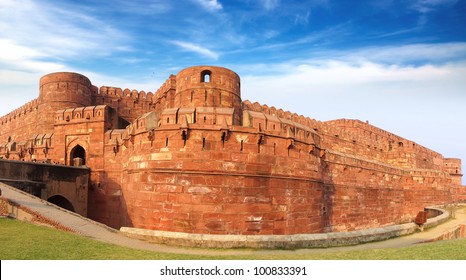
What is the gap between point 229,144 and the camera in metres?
11.7

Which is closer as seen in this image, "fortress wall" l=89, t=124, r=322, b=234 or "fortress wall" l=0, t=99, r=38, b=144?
"fortress wall" l=89, t=124, r=322, b=234

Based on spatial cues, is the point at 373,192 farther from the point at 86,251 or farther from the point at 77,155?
the point at 86,251

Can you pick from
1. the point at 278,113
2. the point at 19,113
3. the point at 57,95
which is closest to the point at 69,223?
the point at 57,95

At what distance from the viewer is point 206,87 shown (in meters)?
15.7

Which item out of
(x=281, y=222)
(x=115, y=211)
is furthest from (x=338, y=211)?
(x=115, y=211)

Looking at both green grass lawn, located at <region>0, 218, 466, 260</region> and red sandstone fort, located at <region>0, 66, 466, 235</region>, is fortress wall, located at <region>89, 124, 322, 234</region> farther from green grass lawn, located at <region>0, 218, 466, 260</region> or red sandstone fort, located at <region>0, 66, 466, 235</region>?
green grass lawn, located at <region>0, 218, 466, 260</region>

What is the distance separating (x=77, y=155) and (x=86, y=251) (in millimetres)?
15342

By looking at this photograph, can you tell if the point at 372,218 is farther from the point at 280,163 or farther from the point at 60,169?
the point at 60,169

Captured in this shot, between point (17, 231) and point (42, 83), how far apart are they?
63.6 feet

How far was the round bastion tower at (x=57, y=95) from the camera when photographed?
22.5 m

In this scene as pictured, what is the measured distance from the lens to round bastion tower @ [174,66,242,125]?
51.6ft

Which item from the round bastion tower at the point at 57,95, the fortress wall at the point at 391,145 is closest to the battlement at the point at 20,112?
the round bastion tower at the point at 57,95

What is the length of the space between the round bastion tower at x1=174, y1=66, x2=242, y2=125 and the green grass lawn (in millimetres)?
9175

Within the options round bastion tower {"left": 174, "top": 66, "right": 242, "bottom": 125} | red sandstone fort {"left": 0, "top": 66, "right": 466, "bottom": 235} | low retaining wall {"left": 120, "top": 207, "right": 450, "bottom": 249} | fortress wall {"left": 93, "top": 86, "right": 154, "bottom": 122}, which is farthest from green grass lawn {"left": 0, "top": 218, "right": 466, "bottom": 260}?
fortress wall {"left": 93, "top": 86, "right": 154, "bottom": 122}
